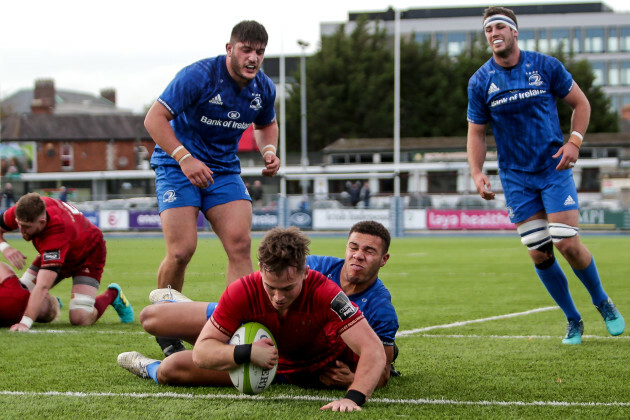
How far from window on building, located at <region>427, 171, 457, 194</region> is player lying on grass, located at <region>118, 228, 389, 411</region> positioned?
4131 centimetres

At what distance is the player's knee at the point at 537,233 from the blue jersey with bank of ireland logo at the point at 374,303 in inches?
80.4

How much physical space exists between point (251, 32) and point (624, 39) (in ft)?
248

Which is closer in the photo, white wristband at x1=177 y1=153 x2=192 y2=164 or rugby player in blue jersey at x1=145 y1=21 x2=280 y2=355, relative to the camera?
white wristband at x1=177 y1=153 x2=192 y2=164

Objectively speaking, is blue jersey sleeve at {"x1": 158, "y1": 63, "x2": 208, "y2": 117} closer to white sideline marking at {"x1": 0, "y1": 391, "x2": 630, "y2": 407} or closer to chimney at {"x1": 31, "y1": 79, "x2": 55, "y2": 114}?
white sideline marking at {"x1": 0, "y1": 391, "x2": 630, "y2": 407}

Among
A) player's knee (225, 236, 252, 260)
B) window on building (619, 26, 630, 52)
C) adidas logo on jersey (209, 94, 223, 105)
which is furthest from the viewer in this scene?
window on building (619, 26, 630, 52)

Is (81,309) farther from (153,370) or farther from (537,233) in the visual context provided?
(537,233)

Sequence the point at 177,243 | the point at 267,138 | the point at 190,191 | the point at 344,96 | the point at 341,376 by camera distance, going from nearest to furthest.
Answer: the point at 341,376
the point at 177,243
the point at 190,191
the point at 267,138
the point at 344,96

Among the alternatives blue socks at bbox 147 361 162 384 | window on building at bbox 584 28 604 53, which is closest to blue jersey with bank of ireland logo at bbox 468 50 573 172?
blue socks at bbox 147 361 162 384

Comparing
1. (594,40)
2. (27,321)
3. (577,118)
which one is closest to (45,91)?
(594,40)

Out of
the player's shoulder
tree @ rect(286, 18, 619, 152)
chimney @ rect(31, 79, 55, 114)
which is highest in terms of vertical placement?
chimney @ rect(31, 79, 55, 114)

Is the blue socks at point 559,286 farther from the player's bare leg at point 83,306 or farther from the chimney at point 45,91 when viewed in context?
the chimney at point 45,91

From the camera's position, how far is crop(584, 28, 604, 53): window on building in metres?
Answer: 74.4

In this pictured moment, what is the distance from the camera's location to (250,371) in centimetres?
429

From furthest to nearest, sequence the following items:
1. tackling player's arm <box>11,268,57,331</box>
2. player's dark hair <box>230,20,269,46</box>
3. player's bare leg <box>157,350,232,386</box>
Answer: tackling player's arm <box>11,268,57,331</box>
player's dark hair <box>230,20,269,46</box>
player's bare leg <box>157,350,232,386</box>
